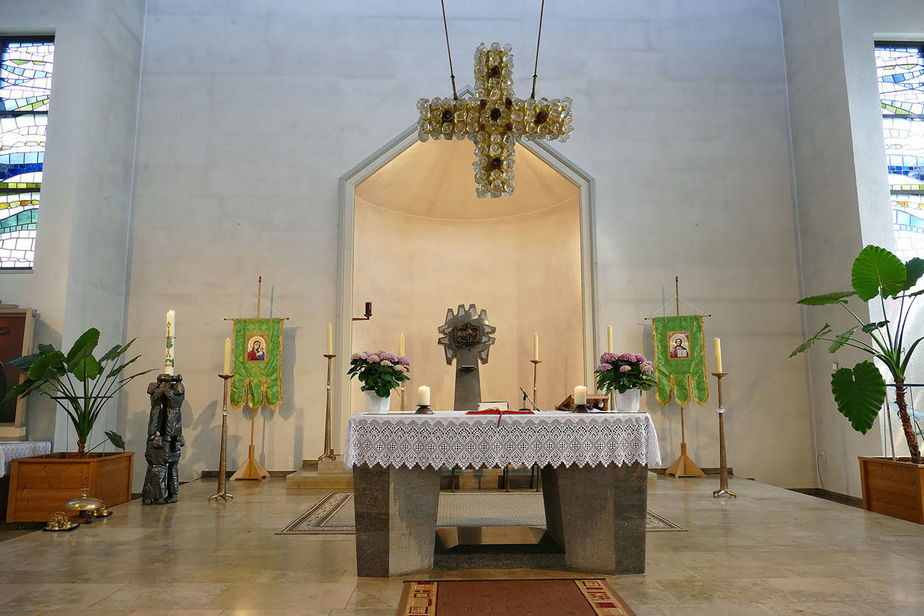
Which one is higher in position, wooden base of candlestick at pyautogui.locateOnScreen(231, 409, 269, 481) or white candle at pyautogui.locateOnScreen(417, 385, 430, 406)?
white candle at pyautogui.locateOnScreen(417, 385, 430, 406)

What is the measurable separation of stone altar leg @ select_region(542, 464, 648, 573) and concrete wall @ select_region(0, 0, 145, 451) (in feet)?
17.5

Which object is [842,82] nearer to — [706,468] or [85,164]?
[706,468]

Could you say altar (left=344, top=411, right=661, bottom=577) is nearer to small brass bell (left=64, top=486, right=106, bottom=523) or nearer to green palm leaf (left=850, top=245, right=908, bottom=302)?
small brass bell (left=64, top=486, right=106, bottom=523)

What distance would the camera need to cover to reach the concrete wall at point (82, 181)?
6.44 meters

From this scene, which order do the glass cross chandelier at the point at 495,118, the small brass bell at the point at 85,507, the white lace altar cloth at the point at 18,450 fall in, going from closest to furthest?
the glass cross chandelier at the point at 495,118 → the small brass bell at the point at 85,507 → the white lace altar cloth at the point at 18,450

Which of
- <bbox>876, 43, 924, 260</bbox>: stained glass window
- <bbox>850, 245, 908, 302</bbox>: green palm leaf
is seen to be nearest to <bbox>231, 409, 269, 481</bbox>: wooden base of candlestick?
<bbox>850, 245, 908, 302</bbox>: green palm leaf

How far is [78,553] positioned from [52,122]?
4.97 metres

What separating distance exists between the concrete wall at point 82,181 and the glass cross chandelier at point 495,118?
4.71m

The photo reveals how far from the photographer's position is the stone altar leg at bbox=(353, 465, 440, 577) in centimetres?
330

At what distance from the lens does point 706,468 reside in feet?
24.5

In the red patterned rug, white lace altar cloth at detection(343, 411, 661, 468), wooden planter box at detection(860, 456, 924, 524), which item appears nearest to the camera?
the red patterned rug

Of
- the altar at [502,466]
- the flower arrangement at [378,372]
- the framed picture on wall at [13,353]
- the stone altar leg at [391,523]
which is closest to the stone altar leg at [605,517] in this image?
the altar at [502,466]

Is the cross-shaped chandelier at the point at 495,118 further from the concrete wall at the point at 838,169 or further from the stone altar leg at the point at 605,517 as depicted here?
the concrete wall at the point at 838,169

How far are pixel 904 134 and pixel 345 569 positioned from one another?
731 cm
